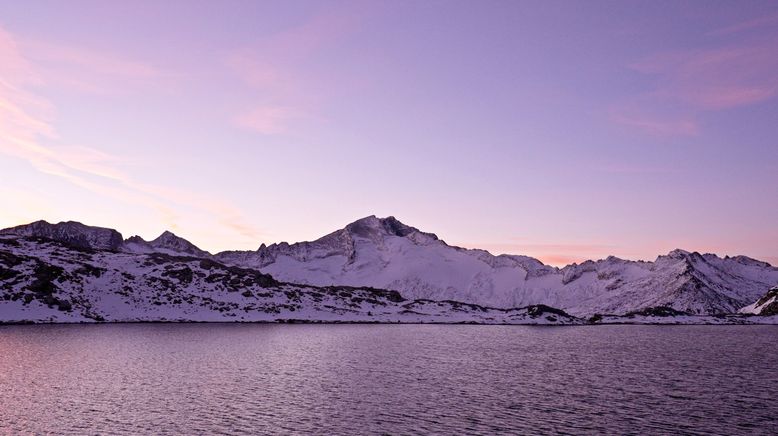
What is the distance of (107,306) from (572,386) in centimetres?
16723

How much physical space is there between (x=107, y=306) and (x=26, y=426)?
162493 millimetres

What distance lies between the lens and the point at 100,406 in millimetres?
56156

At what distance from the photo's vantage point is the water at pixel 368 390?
50.5 m

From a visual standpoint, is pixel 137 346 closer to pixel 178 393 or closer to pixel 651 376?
pixel 178 393

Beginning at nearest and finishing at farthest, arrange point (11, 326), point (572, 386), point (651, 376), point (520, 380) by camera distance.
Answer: point (572, 386), point (520, 380), point (651, 376), point (11, 326)

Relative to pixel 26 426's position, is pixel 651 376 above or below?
above

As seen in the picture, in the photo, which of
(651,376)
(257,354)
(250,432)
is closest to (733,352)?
(651,376)

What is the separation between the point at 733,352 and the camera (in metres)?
127

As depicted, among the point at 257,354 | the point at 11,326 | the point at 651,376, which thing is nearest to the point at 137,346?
the point at 257,354

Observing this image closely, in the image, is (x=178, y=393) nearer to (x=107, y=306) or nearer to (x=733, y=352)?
(x=733, y=352)

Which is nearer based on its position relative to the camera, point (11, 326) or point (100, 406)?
point (100, 406)

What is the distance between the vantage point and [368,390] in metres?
69.2

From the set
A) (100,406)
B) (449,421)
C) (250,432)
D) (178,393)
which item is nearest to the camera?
(250,432)

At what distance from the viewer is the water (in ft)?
166
